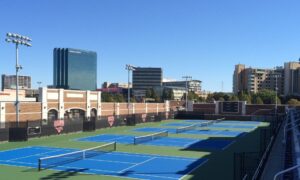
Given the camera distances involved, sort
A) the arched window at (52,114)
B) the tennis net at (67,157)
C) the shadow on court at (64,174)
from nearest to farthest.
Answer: the shadow on court at (64,174), the tennis net at (67,157), the arched window at (52,114)

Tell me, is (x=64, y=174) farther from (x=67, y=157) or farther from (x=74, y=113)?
(x=74, y=113)

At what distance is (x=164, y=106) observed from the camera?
313 ft

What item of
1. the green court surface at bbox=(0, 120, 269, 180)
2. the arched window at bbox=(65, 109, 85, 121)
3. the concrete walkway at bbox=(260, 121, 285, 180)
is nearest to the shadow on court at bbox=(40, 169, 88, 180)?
the green court surface at bbox=(0, 120, 269, 180)

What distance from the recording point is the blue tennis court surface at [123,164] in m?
21.0

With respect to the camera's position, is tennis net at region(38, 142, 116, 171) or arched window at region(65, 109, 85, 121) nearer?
tennis net at region(38, 142, 116, 171)

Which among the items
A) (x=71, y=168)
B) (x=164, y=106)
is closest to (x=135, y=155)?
(x=71, y=168)

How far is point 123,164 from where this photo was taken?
23.8 metres

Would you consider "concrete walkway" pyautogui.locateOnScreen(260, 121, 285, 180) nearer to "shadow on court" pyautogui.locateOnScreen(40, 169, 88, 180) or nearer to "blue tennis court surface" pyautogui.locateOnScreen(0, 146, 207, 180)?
"blue tennis court surface" pyautogui.locateOnScreen(0, 146, 207, 180)

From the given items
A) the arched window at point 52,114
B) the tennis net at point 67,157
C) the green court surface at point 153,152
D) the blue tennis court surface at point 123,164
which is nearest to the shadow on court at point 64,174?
the green court surface at point 153,152

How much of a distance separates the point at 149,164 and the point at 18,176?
7.79m

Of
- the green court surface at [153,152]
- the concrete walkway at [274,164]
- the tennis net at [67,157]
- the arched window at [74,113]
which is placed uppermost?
the arched window at [74,113]

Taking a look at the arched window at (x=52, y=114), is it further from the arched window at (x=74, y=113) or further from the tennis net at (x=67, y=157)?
the tennis net at (x=67, y=157)

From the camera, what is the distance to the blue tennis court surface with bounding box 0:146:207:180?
68.7 feet

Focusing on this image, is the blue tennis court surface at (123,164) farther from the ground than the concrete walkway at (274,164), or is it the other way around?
the concrete walkway at (274,164)
